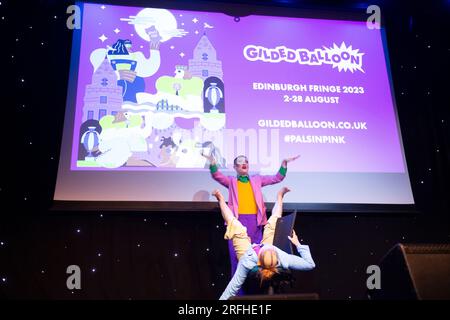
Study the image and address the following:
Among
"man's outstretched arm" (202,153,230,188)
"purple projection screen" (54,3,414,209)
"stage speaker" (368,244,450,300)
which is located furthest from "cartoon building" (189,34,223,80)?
"stage speaker" (368,244,450,300)

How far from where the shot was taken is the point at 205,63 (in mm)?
3580

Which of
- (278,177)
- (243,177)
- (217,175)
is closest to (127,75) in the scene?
(217,175)

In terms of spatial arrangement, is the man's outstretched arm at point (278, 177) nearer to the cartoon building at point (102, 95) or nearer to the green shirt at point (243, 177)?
the green shirt at point (243, 177)

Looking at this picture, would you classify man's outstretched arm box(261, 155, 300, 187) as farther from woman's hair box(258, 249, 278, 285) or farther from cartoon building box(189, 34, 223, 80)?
cartoon building box(189, 34, 223, 80)

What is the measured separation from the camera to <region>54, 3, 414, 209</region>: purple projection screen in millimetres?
3279

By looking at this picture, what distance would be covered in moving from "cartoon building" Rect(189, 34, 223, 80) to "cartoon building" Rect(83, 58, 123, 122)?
0.60 metres

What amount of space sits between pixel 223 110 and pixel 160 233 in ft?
3.41

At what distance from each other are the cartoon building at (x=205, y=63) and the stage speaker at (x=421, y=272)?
234cm

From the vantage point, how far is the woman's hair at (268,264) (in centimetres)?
264

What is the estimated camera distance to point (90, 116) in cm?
334

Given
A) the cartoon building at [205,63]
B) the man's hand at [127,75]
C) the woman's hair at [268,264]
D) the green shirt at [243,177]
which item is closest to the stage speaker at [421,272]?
the woman's hair at [268,264]

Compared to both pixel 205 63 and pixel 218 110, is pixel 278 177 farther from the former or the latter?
pixel 205 63

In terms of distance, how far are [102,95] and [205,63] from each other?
2.74 ft

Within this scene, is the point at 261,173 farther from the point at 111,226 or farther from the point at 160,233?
the point at 111,226
